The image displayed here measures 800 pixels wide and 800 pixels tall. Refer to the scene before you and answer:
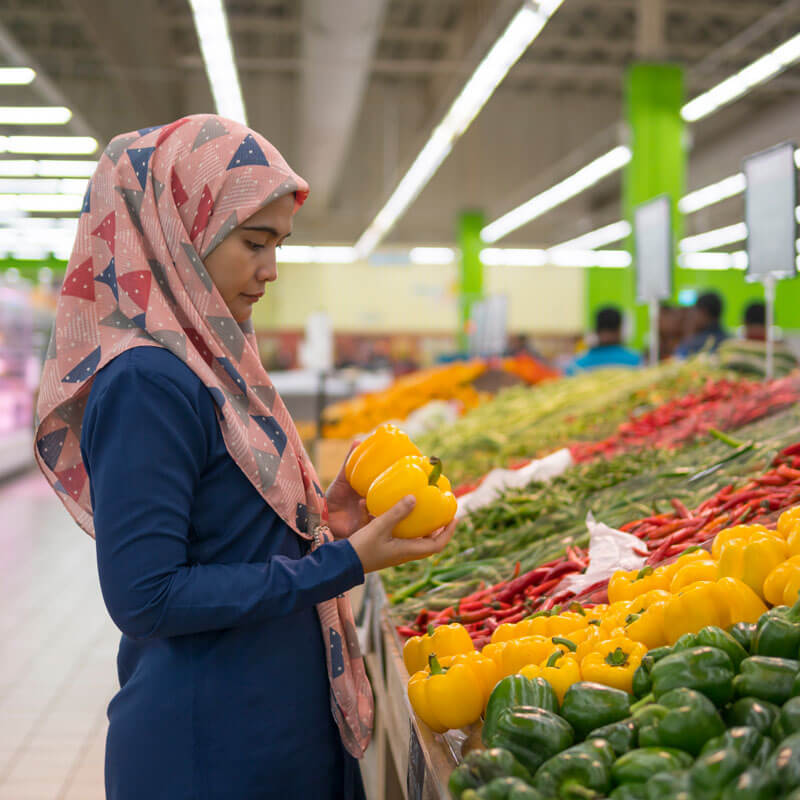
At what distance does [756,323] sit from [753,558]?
621 cm

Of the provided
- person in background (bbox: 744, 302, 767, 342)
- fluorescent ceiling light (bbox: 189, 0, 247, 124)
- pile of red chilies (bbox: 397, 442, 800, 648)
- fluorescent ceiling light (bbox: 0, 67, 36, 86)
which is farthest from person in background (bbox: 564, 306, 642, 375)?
fluorescent ceiling light (bbox: 0, 67, 36, 86)

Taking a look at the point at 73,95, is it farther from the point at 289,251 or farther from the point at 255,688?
the point at 289,251

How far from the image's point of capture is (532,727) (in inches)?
51.7

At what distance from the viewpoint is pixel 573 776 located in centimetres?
117

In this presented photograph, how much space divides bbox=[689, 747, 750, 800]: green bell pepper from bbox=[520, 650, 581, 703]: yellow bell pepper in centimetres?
42

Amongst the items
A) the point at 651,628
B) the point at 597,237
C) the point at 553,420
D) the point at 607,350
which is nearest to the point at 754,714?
the point at 651,628

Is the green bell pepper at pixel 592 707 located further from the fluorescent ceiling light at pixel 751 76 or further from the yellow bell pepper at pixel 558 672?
the fluorescent ceiling light at pixel 751 76

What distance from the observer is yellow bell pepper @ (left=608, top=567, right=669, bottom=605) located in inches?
71.0

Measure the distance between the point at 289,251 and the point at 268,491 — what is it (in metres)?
25.5

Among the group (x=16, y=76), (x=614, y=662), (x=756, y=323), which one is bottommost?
(x=614, y=662)

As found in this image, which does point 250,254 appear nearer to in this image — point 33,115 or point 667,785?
point 667,785

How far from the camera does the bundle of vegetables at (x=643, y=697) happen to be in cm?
111

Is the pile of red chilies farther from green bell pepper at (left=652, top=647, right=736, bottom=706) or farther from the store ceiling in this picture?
the store ceiling

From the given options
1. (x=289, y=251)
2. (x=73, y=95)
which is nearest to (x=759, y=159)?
(x=73, y=95)
